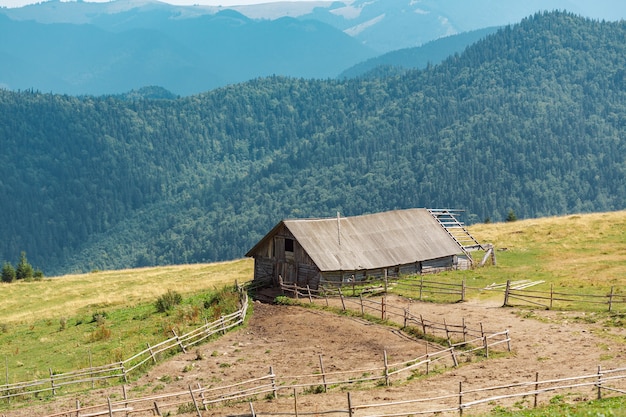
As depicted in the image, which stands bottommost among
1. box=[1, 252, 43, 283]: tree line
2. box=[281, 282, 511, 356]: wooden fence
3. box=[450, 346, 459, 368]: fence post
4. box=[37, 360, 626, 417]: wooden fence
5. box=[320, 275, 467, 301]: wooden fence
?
box=[37, 360, 626, 417]: wooden fence

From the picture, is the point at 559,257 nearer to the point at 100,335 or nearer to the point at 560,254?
the point at 560,254

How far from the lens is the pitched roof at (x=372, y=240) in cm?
5862

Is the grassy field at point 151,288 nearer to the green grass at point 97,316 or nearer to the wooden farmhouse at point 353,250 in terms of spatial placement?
the green grass at point 97,316

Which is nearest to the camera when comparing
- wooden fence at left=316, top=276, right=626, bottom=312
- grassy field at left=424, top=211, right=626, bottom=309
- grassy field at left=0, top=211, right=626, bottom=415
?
wooden fence at left=316, top=276, right=626, bottom=312

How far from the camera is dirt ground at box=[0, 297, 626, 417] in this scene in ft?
113

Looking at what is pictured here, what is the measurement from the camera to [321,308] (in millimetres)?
52000

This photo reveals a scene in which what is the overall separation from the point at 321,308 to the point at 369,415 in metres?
22.3

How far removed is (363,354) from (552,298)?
1409cm

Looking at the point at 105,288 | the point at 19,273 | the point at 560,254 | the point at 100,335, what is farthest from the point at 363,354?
the point at 19,273

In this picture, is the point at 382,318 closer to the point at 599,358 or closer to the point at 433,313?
the point at 433,313

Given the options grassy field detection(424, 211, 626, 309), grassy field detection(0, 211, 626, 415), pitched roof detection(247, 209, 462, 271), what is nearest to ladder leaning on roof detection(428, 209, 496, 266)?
pitched roof detection(247, 209, 462, 271)

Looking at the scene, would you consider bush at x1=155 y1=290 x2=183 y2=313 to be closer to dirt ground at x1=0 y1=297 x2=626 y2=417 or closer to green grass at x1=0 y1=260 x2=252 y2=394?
green grass at x1=0 y1=260 x2=252 y2=394

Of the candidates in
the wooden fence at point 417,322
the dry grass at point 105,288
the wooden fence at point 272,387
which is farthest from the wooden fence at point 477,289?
the dry grass at point 105,288

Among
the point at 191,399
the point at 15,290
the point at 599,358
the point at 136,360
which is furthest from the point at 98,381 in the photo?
the point at 15,290
